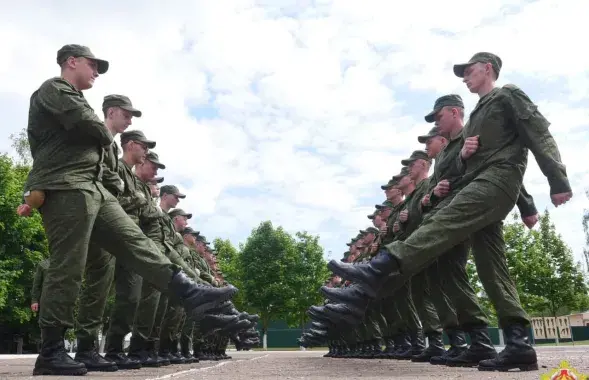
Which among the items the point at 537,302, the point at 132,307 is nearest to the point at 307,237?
the point at 537,302

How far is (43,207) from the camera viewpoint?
480cm

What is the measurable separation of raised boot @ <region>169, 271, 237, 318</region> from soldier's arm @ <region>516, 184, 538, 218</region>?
7.95 ft

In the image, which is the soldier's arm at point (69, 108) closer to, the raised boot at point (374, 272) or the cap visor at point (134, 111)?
Result: the cap visor at point (134, 111)

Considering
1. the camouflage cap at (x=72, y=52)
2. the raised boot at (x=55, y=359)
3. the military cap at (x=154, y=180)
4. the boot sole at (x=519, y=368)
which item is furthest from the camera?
the military cap at (x=154, y=180)

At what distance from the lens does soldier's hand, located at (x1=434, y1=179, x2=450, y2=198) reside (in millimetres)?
5430

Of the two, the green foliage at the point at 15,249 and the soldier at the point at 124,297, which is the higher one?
the green foliage at the point at 15,249

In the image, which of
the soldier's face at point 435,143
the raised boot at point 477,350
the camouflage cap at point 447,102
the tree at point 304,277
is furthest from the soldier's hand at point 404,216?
the tree at point 304,277

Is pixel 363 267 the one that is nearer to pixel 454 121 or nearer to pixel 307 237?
pixel 454 121

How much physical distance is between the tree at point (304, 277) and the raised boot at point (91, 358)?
143ft

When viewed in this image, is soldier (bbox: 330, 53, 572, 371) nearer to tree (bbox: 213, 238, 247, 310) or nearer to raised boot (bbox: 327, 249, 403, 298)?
raised boot (bbox: 327, 249, 403, 298)

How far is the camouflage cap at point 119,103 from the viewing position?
6374 mm

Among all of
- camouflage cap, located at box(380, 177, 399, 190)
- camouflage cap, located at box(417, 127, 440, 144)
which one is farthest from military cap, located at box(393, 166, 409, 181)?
camouflage cap, located at box(417, 127, 440, 144)

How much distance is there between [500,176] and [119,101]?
3853 mm

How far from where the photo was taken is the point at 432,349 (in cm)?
729
